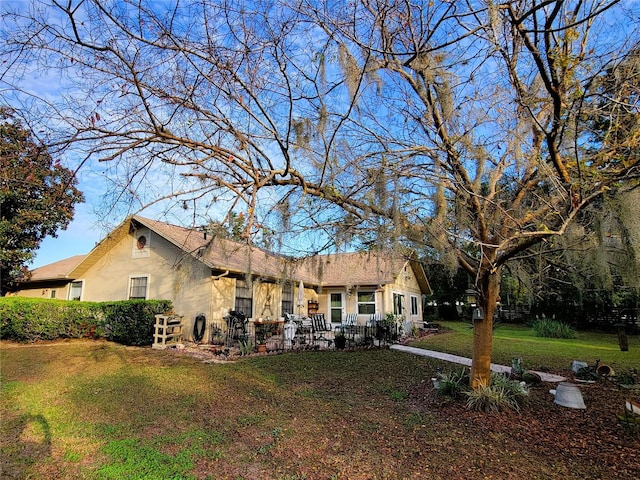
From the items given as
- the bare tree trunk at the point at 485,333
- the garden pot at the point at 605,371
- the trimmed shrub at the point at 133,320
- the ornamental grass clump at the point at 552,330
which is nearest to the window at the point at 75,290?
the trimmed shrub at the point at 133,320

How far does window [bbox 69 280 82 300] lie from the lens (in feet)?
51.1

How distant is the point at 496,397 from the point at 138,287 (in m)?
12.8

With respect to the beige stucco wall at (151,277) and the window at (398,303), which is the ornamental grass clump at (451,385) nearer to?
the beige stucco wall at (151,277)

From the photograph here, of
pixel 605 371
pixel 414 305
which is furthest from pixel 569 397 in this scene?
pixel 414 305

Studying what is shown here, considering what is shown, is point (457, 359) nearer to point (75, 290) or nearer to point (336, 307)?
point (336, 307)

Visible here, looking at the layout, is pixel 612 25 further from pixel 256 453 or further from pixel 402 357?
pixel 402 357

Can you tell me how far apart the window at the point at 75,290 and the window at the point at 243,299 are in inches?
290

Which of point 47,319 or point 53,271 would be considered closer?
point 47,319

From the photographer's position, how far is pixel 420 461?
12.0 ft

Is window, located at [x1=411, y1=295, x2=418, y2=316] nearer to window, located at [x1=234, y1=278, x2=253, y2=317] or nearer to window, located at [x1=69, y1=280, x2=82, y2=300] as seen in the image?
window, located at [x1=234, y1=278, x2=253, y2=317]

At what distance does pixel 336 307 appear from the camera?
18.1 metres

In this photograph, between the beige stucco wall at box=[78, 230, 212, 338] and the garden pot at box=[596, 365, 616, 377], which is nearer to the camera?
the garden pot at box=[596, 365, 616, 377]

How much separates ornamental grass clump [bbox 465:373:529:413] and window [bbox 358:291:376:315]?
1207cm

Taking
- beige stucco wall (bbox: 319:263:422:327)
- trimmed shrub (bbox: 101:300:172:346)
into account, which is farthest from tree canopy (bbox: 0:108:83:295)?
beige stucco wall (bbox: 319:263:422:327)
